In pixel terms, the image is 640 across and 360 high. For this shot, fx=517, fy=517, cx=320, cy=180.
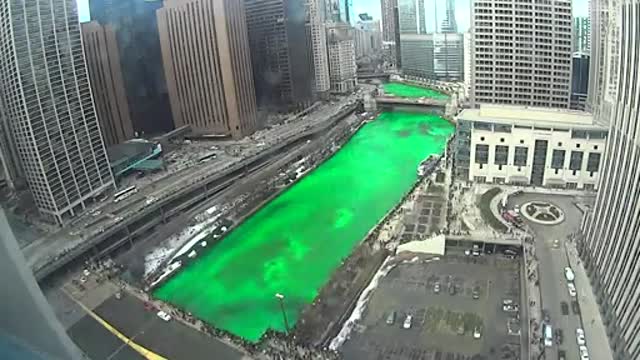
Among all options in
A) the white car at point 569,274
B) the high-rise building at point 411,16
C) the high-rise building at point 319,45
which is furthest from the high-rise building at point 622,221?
the high-rise building at point 411,16

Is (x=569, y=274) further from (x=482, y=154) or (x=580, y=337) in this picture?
(x=482, y=154)

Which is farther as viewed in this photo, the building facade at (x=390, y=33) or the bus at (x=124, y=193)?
the building facade at (x=390, y=33)

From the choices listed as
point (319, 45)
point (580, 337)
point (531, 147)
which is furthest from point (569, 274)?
point (319, 45)

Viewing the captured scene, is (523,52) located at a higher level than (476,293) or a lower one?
higher

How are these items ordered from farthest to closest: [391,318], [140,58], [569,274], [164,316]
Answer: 1. [140,58]
2. [569,274]
3. [164,316]
4. [391,318]

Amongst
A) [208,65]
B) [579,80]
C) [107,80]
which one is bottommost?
[579,80]

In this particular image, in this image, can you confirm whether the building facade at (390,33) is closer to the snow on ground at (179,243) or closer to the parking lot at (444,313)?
the snow on ground at (179,243)

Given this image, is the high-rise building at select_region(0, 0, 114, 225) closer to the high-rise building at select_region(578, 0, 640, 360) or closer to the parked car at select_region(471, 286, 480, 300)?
the parked car at select_region(471, 286, 480, 300)
